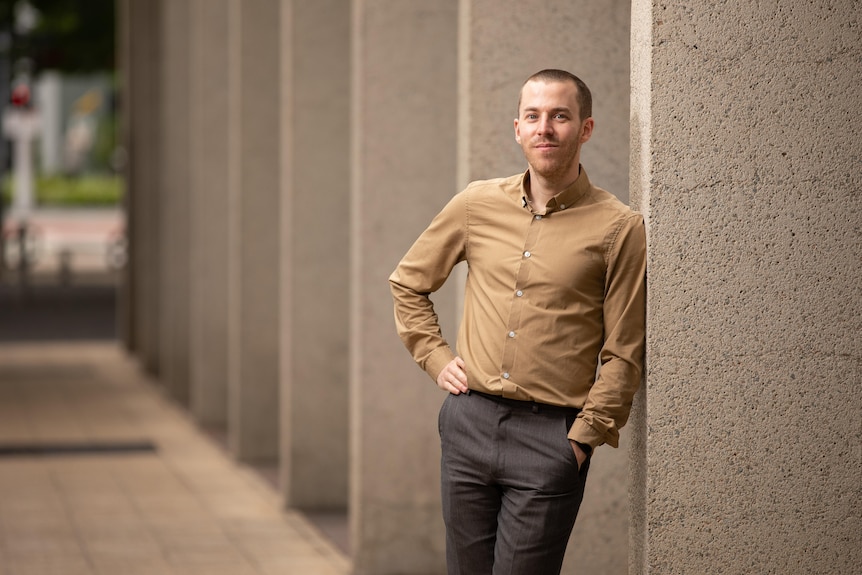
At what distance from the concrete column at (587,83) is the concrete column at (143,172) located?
1055 cm

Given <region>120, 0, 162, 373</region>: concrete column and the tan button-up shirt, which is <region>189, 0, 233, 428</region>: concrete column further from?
the tan button-up shirt

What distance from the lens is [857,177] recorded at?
150 inches

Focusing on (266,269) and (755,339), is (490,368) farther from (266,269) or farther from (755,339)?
(266,269)

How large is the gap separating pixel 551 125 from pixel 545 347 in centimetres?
57

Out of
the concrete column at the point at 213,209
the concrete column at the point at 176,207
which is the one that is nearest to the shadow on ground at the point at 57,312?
the concrete column at the point at 176,207

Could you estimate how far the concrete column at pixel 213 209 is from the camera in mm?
11906

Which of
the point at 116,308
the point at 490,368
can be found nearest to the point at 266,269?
the point at 490,368

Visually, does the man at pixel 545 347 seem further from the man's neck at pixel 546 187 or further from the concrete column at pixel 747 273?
the concrete column at pixel 747 273

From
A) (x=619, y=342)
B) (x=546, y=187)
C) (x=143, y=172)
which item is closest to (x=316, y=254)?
(x=546, y=187)

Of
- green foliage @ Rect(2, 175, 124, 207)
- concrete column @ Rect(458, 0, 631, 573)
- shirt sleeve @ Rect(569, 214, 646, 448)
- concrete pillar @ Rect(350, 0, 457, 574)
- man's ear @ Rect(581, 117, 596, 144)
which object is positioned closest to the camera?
shirt sleeve @ Rect(569, 214, 646, 448)

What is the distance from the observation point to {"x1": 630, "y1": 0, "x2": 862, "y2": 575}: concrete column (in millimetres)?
3785

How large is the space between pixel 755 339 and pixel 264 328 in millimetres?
6851

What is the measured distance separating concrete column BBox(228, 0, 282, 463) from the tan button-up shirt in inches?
259

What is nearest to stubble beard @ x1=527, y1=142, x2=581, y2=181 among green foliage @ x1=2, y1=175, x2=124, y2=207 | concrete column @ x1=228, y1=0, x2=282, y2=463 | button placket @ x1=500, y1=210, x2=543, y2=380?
button placket @ x1=500, y1=210, x2=543, y2=380
